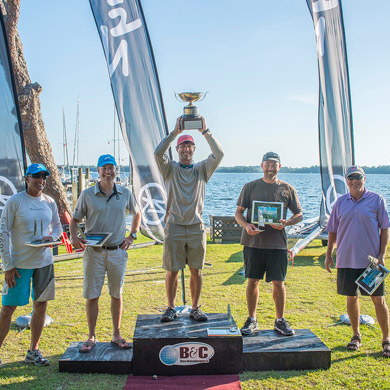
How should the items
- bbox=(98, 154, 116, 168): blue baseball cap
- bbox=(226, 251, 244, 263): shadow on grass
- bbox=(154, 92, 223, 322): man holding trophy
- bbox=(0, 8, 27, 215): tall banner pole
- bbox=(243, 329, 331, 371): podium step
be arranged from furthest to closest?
bbox=(226, 251, 244, 263): shadow on grass < bbox=(0, 8, 27, 215): tall banner pole < bbox=(154, 92, 223, 322): man holding trophy < bbox=(98, 154, 116, 168): blue baseball cap < bbox=(243, 329, 331, 371): podium step

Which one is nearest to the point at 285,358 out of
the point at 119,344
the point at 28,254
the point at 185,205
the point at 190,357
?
the point at 190,357

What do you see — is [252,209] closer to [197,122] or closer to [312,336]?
[197,122]

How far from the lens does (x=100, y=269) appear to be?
4.02 m

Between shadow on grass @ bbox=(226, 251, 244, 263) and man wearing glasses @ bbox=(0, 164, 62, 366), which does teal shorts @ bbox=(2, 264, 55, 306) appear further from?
shadow on grass @ bbox=(226, 251, 244, 263)

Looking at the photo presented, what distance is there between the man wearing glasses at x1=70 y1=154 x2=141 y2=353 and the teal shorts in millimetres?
341

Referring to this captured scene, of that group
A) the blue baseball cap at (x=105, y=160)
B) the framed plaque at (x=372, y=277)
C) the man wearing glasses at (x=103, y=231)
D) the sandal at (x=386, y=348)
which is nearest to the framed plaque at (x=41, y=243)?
the man wearing glasses at (x=103, y=231)

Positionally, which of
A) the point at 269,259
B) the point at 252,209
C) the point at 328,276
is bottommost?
the point at 328,276

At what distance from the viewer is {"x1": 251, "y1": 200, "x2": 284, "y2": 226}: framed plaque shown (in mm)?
4211

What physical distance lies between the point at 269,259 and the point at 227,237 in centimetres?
779

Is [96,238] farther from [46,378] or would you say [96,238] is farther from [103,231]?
[46,378]

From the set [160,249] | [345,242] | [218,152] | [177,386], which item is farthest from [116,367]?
[160,249]

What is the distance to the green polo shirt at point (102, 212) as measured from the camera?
3.99m

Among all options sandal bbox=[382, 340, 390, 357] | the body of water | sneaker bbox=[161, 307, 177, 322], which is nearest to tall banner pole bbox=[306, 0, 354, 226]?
sandal bbox=[382, 340, 390, 357]

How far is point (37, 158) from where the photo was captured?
12.4 meters
